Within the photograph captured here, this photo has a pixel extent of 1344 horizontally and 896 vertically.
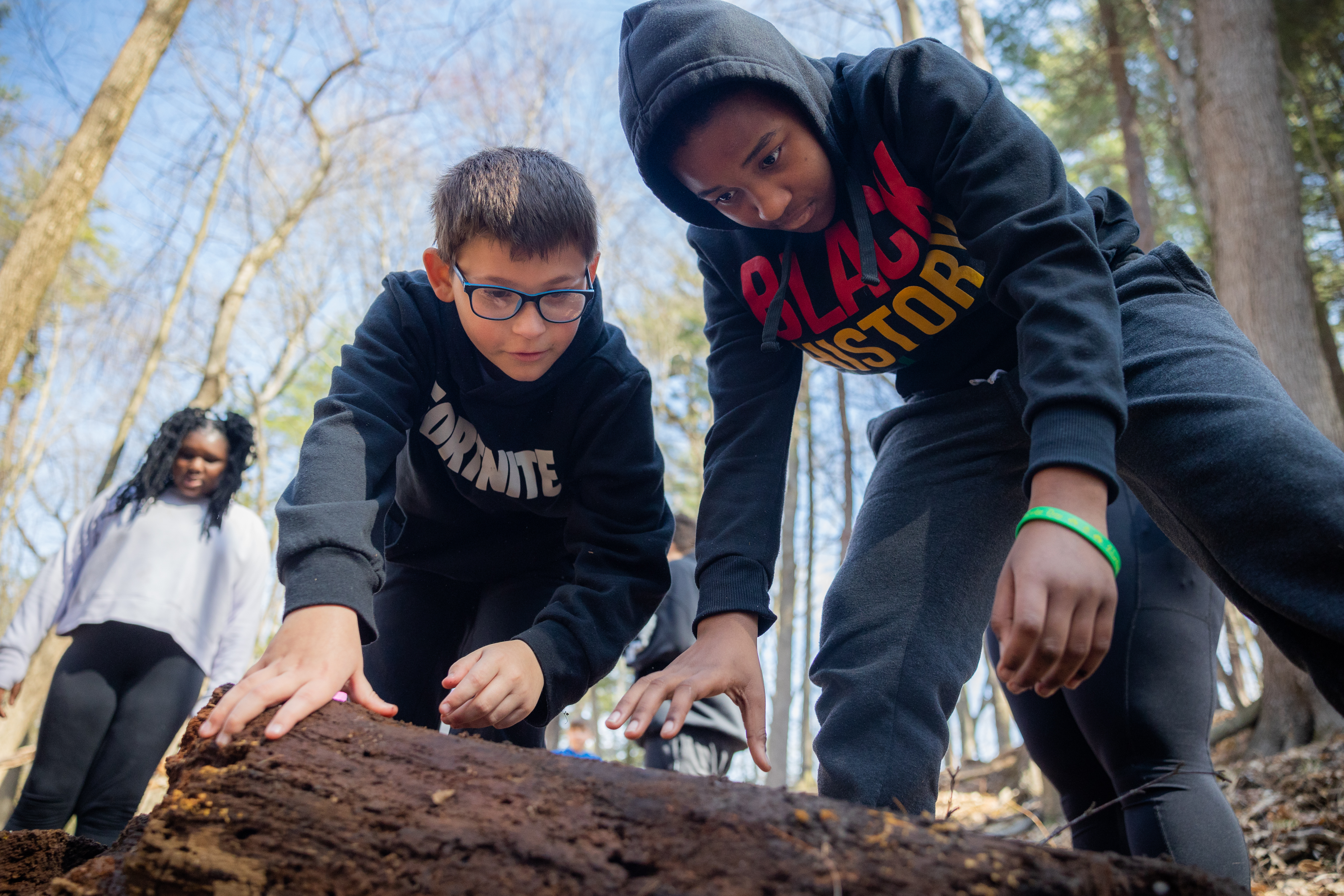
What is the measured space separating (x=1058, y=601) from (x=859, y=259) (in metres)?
0.94

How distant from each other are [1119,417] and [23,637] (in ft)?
14.3

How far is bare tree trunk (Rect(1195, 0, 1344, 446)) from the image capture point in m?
5.67

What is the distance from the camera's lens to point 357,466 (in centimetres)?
170

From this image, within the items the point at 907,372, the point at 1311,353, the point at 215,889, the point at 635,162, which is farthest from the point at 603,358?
the point at 1311,353

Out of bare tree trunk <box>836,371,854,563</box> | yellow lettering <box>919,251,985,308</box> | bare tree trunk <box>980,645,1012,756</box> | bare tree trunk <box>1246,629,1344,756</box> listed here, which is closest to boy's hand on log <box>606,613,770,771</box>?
yellow lettering <box>919,251,985,308</box>

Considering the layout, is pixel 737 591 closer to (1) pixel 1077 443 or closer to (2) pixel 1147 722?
(1) pixel 1077 443

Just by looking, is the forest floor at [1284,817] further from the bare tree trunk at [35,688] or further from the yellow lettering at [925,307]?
the bare tree trunk at [35,688]

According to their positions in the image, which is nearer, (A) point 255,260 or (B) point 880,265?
(B) point 880,265

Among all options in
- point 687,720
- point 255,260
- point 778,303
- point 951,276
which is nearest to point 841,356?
point 778,303

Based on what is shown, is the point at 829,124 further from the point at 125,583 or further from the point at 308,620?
the point at 125,583

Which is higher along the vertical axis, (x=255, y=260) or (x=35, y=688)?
(x=255, y=260)

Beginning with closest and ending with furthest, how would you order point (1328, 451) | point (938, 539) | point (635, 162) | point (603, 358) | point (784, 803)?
point (784, 803)
point (1328, 451)
point (938, 539)
point (635, 162)
point (603, 358)

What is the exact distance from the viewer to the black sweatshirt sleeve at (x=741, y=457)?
179 centimetres

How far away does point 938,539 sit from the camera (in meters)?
1.69
